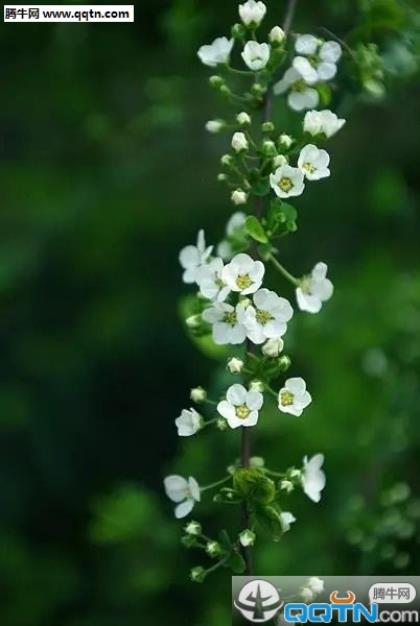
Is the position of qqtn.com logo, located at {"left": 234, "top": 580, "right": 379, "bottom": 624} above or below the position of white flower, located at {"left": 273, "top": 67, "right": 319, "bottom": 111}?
below

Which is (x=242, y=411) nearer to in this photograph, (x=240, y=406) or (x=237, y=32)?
(x=240, y=406)

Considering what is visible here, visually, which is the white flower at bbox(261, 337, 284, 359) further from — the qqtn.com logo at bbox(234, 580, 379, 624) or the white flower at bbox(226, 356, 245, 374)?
the qqtn.com logo at bbox(234, 580, 379, 624)

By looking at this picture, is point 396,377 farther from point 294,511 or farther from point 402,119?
point 402,119

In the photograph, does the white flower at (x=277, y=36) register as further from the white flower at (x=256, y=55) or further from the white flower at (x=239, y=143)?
the white flower at (x=239, y=143)

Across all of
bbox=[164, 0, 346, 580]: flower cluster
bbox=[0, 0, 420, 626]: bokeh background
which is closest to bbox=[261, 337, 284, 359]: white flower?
bbox=[164, 0, 346, 580]: flower cluster

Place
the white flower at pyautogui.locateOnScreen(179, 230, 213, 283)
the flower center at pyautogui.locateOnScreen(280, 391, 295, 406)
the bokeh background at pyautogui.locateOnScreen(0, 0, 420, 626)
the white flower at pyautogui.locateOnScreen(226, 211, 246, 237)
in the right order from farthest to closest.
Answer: the bokeh background at pyautogui.locateOnScreen(0, 0, 420, 626) → the white flower at pyautogui.locateOnScreen(226, 211, 246, 237) → the white flower at pyautogui.locateOnScreen(179, 230, 213, 283) → the flower center at pyautogui.locateOnScreen(280, 391, 295, 406)

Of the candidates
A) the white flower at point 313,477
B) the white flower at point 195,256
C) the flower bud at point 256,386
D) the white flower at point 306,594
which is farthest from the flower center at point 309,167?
the white flower at point 306,594
